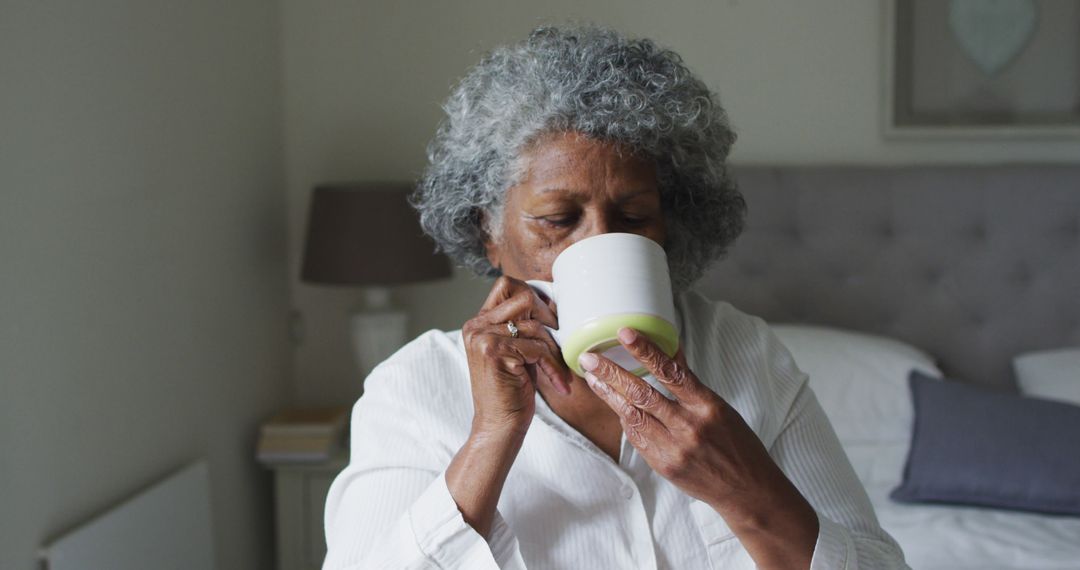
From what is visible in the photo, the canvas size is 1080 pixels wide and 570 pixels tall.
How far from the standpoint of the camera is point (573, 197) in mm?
1154

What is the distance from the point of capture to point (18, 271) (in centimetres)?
179

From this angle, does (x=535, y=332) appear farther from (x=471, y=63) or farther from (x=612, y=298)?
(x=471, y=63)

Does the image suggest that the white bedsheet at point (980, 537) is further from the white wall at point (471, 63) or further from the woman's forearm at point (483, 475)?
the woman's forearm at point (483, 475)

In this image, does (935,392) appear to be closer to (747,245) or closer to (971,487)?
(971,487)

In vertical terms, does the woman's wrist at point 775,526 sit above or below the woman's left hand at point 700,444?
below

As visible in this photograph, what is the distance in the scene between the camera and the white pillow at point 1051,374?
8.61ft

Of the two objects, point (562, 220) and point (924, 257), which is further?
point (924, 257)

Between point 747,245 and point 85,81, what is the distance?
70.4 inches

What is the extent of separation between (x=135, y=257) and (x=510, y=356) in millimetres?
1411

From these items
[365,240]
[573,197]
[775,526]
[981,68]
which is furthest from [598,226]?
[981,68]

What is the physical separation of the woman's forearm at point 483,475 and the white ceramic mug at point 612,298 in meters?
0.14

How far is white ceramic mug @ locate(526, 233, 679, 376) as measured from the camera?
36.8 inches

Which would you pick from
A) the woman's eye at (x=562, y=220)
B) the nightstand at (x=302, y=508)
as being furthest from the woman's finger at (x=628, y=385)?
the nightstand at (x=302, y=508)

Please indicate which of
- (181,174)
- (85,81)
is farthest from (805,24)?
(85,81)
